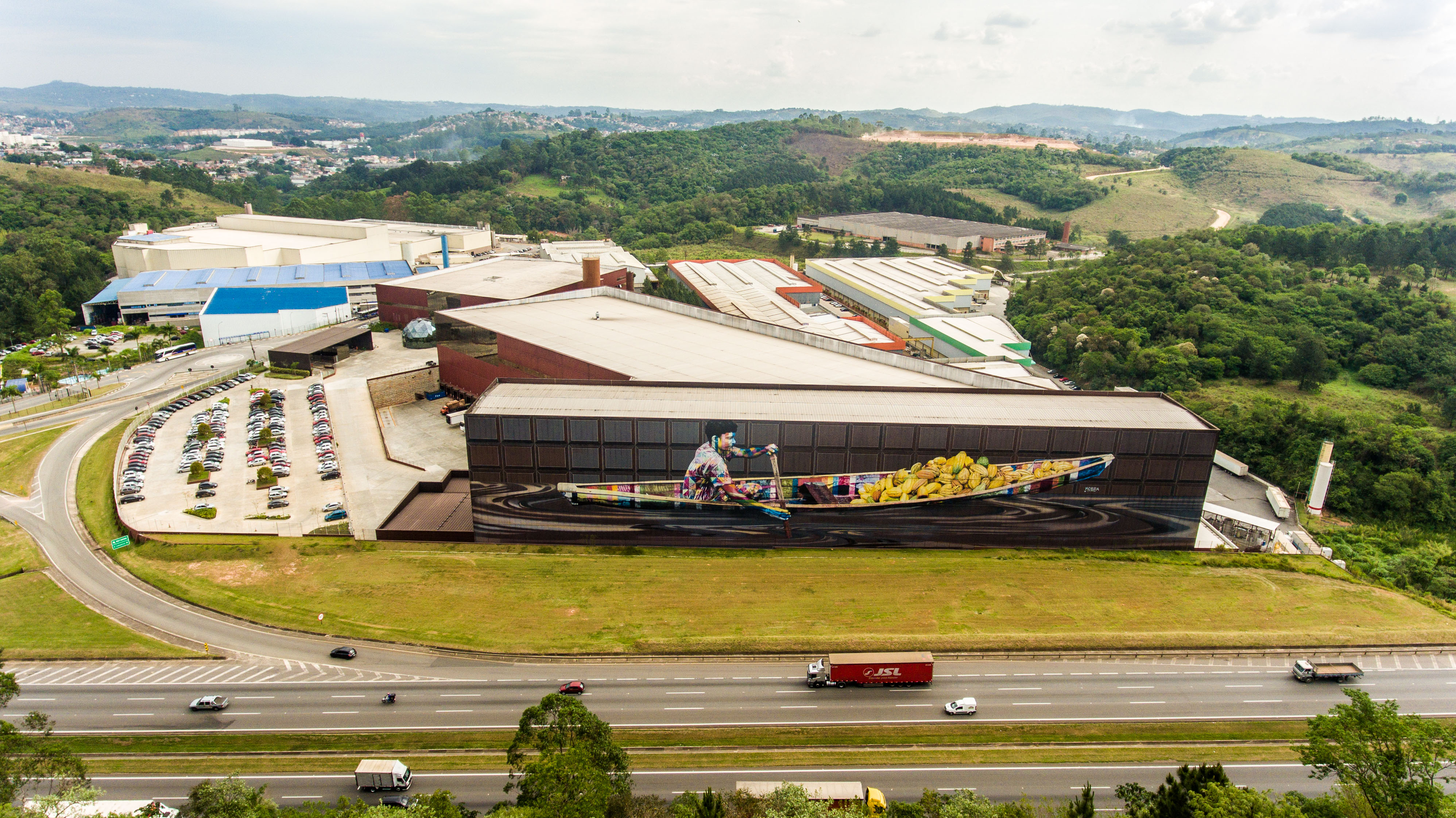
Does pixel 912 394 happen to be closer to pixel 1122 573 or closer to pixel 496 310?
pixel 1122 573

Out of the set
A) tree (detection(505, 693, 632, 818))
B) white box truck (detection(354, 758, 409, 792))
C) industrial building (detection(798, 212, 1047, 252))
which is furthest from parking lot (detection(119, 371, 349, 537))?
industrial building (detection(798, 212, 1047, 252))

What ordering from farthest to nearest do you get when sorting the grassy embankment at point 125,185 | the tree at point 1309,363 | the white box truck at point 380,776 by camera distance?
the grassy embankment at point 125,185
the tree at point 1309,363
the white box truck at point 380,776

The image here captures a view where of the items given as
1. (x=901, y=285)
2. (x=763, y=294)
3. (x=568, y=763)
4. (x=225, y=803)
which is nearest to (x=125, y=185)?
(x=763, y=294)

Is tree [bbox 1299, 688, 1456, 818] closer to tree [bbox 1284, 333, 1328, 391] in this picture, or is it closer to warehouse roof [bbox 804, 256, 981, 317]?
tree [bbox 1284, 333, 1328, 391]

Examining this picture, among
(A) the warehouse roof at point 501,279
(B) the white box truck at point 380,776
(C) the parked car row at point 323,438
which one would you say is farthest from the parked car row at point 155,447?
(B) the white box truck at point 380,776

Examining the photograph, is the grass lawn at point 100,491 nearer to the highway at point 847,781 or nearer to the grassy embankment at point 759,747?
the grassy embankment at point 759,747

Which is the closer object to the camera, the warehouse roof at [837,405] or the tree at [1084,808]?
the tree at [1084,808]

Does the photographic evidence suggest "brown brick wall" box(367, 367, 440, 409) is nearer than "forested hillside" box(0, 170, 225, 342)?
Yes
